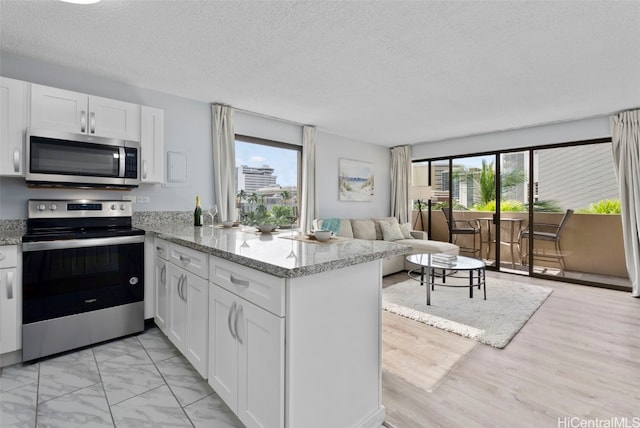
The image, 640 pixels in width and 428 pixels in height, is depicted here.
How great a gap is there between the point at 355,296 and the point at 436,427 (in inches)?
32.7

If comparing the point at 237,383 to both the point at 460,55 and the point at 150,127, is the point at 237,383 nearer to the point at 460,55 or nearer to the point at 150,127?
the point at 150,127

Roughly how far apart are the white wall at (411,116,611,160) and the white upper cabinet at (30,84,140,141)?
499cm

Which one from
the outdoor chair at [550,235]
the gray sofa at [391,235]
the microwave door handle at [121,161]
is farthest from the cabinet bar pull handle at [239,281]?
the outdoor chair at [550,235]

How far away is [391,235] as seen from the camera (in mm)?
5238

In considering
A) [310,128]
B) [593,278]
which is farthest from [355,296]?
[593,278]

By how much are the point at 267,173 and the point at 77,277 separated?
255 centimetres

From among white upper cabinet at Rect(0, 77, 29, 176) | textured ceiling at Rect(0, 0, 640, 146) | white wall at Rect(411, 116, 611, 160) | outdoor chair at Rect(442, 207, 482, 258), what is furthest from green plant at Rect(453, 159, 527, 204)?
white upper cabinet at Rect(0, 77, 29, 176)

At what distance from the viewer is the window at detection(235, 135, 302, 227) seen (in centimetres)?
397

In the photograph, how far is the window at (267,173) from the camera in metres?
3.97

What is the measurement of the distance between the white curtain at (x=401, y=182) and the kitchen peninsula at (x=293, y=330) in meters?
4.61

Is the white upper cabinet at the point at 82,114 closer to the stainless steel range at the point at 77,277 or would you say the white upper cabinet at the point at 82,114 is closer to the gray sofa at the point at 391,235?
the stainless steel range at the point at 77,277

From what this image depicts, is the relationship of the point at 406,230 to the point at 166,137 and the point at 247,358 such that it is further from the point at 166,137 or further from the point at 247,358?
the point at 247,358

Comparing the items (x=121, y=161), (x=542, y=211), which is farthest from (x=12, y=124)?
(x=542, y=211)

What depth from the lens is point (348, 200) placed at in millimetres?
5484
